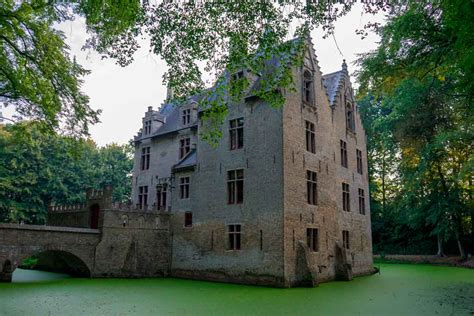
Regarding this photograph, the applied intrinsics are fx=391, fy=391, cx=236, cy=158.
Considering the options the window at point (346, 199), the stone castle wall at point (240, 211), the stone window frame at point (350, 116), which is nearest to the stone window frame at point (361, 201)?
the window at point (346, 199)

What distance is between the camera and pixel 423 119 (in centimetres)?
2762

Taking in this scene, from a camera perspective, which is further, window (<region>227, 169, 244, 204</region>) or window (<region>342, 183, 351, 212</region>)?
window (<region>342, 183, 351, 212</region>)

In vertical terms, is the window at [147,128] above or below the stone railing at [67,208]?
above

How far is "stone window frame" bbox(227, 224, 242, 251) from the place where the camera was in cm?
1761

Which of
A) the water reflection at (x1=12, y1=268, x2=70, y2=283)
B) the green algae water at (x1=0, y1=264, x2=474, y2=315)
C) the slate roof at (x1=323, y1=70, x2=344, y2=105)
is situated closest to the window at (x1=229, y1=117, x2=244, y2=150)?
the slate roof at (x1=323, y1=70, x2=344, y2=105)

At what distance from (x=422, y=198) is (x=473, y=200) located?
3.46 m

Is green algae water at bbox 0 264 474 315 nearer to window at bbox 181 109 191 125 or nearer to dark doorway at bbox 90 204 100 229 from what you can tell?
dark doorway at bbox 90 204 100 229

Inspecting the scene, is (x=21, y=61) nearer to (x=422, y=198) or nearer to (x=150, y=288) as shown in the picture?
(x=150, y=288)

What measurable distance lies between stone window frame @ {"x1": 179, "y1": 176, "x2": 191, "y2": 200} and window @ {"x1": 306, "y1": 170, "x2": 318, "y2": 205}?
20.5 ft

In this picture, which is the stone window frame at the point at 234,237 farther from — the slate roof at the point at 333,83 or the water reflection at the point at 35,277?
the slate roof at the point at 333,83

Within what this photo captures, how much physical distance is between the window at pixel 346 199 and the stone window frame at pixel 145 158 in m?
12.4

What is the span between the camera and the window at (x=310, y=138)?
18781mm

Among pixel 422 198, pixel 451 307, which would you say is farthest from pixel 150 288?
pixel 422 198

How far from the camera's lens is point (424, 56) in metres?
10.2
